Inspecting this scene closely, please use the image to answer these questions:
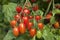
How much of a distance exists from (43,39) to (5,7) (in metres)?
0.47

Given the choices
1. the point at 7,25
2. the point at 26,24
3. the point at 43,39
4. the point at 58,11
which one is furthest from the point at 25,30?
the point at 7,25

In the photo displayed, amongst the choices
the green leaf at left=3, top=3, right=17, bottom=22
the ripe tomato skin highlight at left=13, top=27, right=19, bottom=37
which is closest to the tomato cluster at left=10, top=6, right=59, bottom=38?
the ripe tomato skin highlight at left=13, top=27, right=19, bottom=37

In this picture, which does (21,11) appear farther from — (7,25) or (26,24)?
(7,25)

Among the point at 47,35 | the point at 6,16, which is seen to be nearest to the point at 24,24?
the point at 47,35

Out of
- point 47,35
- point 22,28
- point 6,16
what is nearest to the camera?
point 22,28

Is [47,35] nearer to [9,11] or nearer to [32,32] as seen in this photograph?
[32,32]

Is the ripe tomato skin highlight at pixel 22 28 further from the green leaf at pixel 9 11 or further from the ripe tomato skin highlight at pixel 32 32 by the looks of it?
the green leaf at pixel 9 11

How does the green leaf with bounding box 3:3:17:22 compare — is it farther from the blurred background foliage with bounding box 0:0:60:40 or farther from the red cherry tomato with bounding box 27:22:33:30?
the red cherry tomato with bounding box 27:22:33:30

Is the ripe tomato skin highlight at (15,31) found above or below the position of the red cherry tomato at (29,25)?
below

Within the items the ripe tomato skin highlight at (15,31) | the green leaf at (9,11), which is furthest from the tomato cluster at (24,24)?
the green leaf at (9,11)

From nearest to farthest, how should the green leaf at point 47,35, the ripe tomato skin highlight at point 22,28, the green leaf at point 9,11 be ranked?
the ripe tomato skin highlight at point 22,28
the green leaf at point 47,35
the green leaf at point 9,11

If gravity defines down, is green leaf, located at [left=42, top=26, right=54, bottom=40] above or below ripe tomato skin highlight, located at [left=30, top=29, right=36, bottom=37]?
below

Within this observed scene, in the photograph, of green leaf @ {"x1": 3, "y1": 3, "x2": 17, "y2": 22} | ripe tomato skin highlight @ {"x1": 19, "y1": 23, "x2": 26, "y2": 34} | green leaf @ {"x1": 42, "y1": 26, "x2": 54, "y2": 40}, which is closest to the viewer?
ripe tomato skin highlight @ {"x1": 19, "y1": 23, "x2": 26, "y2": 34}

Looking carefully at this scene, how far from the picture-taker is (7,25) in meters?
1.73
